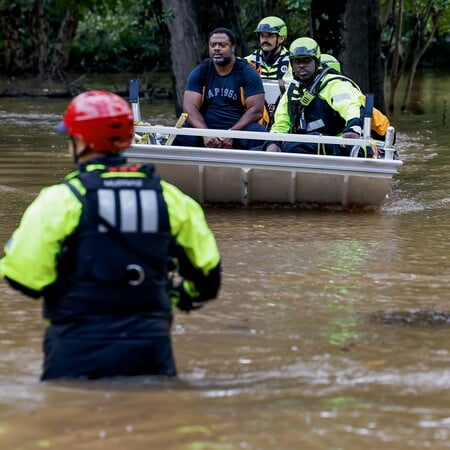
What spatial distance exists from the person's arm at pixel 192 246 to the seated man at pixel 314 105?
6831mm

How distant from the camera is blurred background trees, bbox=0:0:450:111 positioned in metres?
19.5

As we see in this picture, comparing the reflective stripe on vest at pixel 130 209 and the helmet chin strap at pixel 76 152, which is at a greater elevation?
the helmet chin strap at pixel 76 152

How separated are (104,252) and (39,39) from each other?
32.3 meters

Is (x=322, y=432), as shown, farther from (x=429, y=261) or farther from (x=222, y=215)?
(x=222, y=215)

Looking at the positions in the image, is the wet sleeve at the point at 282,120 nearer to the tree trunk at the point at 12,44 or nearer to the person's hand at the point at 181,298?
the person's hand at the point at 181,298

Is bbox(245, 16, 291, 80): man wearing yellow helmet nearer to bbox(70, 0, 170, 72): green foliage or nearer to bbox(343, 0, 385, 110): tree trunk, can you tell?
bbox(343, 0, 385, 110): tree trunk

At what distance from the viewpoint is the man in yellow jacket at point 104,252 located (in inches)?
190

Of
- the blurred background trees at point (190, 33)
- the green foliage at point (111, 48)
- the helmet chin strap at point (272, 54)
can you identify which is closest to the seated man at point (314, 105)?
the helmet chin strap at point (272, 54)

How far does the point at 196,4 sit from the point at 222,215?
8181 millimetres

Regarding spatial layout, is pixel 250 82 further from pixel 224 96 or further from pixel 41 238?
pixel 41 238

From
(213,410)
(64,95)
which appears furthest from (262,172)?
(64,95)

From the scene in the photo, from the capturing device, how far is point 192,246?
507cm

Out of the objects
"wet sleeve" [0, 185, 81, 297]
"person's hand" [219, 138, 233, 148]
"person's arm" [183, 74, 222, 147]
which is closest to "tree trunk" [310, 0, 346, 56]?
"person's arm" [183, 74, 222, 147]

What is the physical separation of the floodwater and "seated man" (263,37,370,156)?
77 cm
